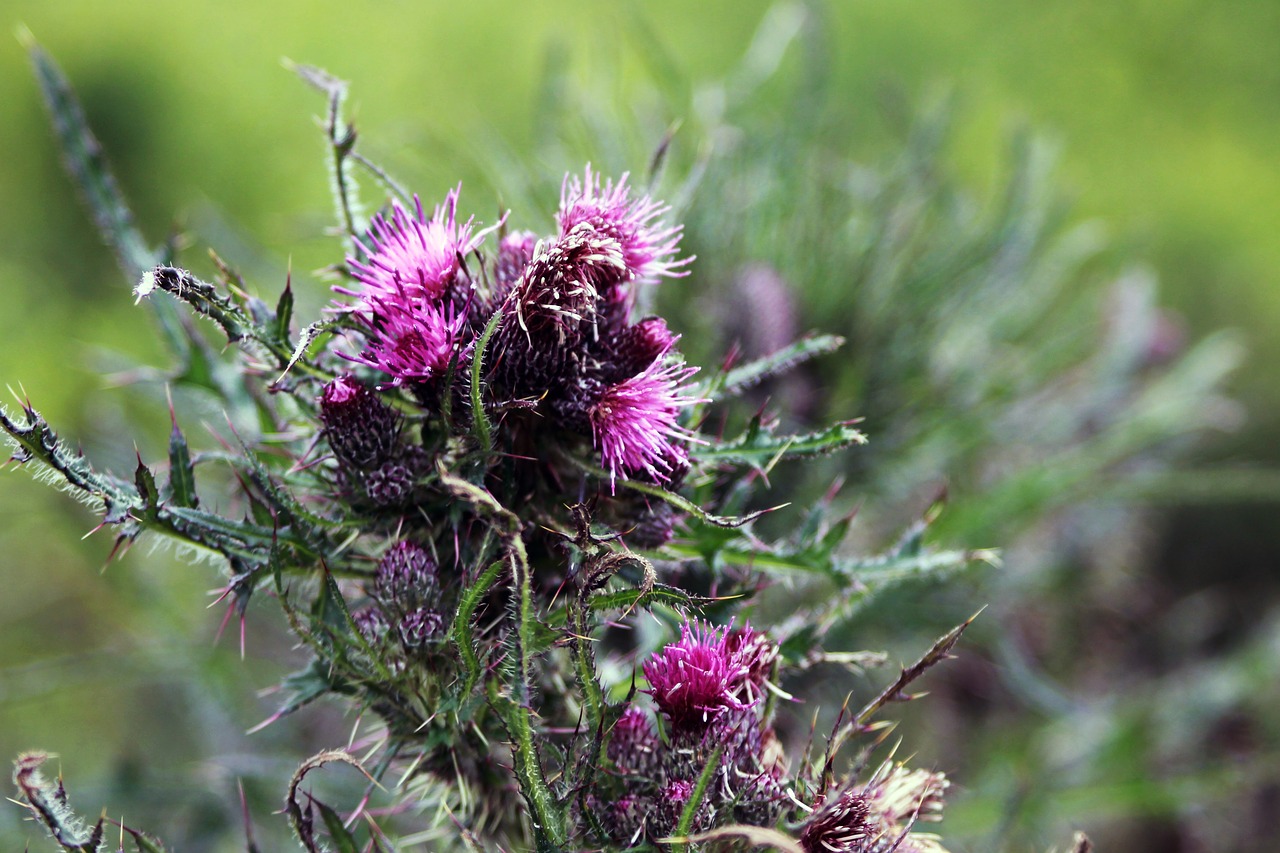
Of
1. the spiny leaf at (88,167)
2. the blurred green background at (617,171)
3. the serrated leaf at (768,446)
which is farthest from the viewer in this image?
the blurred green background at (617,171)

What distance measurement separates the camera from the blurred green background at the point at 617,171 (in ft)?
3.84

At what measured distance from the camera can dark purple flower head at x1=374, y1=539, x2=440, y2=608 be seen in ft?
1.68

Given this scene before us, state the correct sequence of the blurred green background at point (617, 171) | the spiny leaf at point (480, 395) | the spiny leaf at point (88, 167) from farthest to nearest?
the blurred green background at point (617, 171), the spiny leaf at point (88, 167), the spiny leaf at point (480, 395)

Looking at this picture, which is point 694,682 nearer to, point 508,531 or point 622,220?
point 508,531

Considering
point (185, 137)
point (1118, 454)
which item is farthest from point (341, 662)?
point (185, 137)

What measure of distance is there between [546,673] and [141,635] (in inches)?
47.0

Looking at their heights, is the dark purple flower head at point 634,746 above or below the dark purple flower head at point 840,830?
above

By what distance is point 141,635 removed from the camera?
1477 millimetres

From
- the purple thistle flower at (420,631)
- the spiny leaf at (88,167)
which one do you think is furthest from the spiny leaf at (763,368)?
the spiny leaf at (88,167)

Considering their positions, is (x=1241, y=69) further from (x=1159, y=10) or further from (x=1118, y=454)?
(x=1118, y=454)

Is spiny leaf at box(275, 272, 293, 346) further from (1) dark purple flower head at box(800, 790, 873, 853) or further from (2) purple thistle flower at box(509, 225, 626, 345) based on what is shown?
(1) dark purple flower head at box(800, 790, 873, 853)

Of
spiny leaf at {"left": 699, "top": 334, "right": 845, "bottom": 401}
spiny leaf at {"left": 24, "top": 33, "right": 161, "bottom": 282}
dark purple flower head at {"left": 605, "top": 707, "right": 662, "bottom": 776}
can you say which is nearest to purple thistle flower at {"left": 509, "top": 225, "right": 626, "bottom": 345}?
spiny leaf at {"left": 699, "top": 334, "right": 845, "bottom": 401}

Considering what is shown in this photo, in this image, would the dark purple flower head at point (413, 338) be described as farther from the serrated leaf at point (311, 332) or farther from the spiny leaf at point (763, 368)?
the spiny leaf at point (763, 368)

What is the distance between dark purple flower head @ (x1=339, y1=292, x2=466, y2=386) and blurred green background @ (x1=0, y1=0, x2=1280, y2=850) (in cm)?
26
